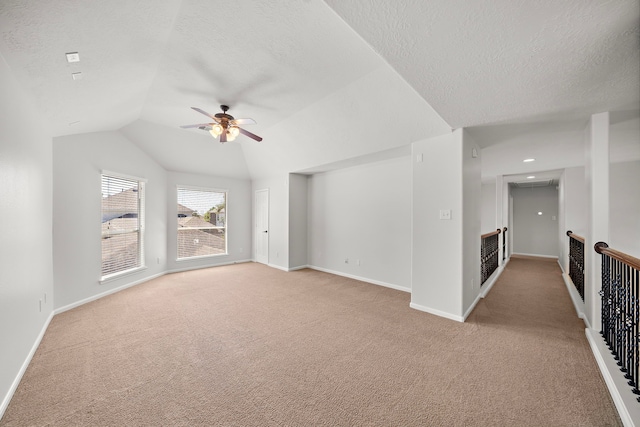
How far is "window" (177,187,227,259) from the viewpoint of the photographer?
581 cm

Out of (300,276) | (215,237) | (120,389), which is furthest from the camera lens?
(215,237)

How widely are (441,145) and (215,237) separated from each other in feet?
18.2

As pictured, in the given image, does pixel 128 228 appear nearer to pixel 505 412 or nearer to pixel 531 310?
pixel 505 412

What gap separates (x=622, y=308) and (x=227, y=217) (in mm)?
6632

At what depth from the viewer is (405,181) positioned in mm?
4316

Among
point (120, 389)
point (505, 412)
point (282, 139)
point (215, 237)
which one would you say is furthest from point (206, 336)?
point (215, 237)

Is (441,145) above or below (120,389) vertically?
above

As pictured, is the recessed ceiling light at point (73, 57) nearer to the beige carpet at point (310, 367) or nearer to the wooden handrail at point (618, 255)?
the beige carpet at point (310, 367)

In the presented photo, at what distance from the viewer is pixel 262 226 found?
21.6ft

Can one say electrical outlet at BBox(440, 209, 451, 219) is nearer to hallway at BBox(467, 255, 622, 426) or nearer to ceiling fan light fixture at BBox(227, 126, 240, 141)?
hallway at BBox(467, 255, 622, 426)

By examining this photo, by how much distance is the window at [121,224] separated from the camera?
4.10 meters

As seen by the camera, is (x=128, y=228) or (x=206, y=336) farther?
(x=128, y=228)

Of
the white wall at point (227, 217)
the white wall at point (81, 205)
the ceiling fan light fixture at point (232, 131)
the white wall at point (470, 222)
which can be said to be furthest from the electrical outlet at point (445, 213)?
the white wall at point (227, 217)

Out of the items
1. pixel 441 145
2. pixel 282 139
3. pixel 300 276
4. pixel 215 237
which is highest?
pixel 282 139
